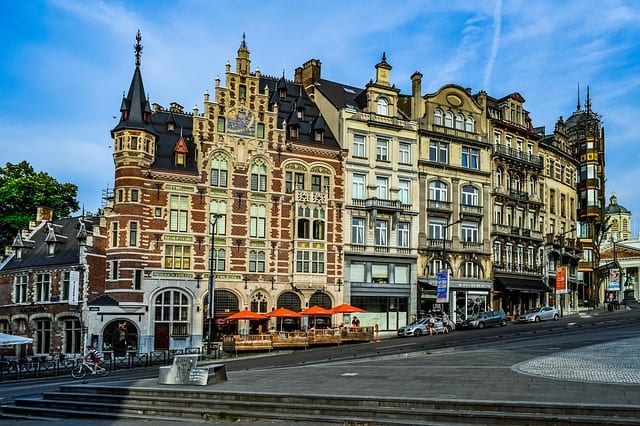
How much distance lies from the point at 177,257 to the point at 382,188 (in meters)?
18.4

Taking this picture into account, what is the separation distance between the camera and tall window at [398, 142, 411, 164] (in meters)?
60.3

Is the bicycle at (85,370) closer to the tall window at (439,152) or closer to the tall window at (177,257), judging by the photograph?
the tall window at (177,257)

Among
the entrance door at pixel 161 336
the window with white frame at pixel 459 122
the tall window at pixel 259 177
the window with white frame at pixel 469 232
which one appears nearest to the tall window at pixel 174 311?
the entrance door at pixel 161 336

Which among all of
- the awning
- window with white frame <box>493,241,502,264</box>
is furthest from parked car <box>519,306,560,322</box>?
window with white frame <box>493,241,502,264</box>

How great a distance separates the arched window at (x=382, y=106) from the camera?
60.1 metres

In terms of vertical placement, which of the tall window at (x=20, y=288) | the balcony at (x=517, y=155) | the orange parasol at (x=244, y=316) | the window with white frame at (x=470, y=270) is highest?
the balcony at (x=517, y=155)

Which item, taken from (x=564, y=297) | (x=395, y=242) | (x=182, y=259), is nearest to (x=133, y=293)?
(x=182, y=259)

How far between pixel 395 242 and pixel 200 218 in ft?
55.0

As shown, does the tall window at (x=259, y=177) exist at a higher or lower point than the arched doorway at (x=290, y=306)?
higher

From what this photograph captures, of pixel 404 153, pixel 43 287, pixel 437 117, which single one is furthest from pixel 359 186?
pixel 43 287

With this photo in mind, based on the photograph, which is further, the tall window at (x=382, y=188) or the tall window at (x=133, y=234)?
the tall window at (x=382, y=188)

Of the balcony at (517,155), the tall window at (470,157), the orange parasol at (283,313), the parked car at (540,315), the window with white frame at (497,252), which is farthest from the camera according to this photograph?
the balcony at (517,155)

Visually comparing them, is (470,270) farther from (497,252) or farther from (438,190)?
(438,190)

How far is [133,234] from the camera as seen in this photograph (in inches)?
1881
